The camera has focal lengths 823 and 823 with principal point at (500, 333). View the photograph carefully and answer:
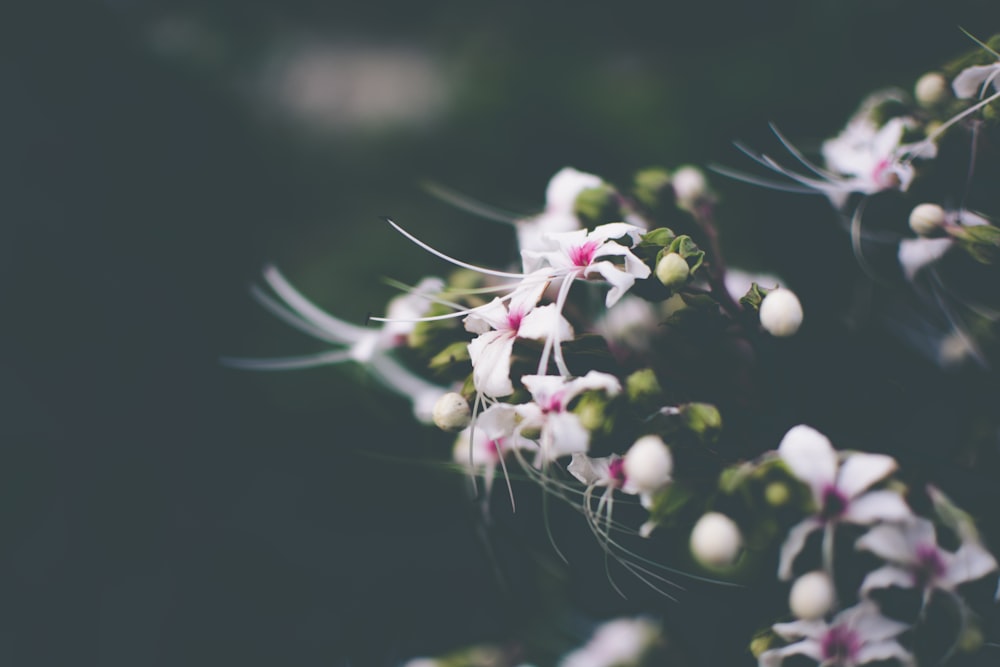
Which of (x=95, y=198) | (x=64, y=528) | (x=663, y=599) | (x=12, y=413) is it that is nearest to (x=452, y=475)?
(x=663, y=599)

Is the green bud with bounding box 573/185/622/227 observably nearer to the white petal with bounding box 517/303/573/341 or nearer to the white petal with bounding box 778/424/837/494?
the white petal with bounding box 517/303/573/341

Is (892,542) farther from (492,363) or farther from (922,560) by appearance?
(492,363)

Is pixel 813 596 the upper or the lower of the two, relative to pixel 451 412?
lower

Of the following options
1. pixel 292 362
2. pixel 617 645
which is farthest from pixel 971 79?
pixel 292 362

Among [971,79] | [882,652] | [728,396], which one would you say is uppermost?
[971,79]

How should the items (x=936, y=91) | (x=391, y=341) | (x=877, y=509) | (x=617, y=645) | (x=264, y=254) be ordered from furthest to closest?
(x=264, y=254), (x=617, y=645), (x=391, y=341), (x=936, y=91), (x=877, y=509)

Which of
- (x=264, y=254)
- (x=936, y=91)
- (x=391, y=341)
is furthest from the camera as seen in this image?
(x=264, y=254)

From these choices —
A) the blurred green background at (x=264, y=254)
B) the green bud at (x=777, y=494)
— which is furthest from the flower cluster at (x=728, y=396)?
the blurred green background at (x=264, y=254)

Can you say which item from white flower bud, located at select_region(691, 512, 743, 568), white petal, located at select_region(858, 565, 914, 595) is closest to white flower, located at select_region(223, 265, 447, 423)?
white flower bud, located at select_region(691, 512, 743, 568)
